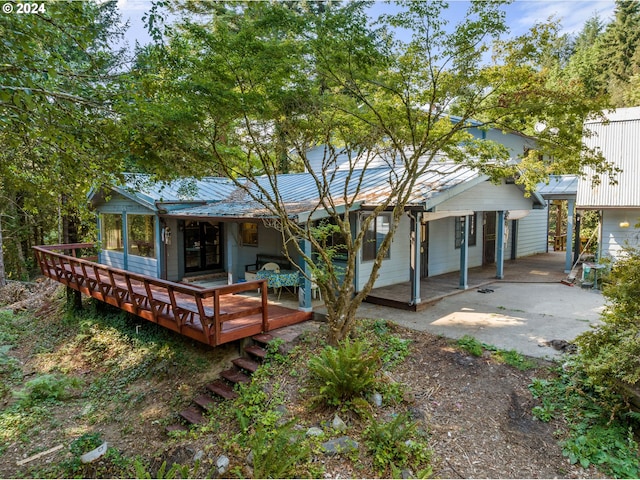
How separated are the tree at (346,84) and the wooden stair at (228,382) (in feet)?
4.55

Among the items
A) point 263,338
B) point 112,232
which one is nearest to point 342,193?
point 263,338

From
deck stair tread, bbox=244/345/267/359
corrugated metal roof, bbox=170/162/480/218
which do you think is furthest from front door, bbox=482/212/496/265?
deck stair tread, bbox=244/345/267/359

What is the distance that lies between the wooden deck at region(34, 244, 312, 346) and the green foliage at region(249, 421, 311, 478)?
2186 millimetres

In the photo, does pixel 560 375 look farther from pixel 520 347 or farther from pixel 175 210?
pixel 175 210

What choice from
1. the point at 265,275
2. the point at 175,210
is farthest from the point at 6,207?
the point at 265,275

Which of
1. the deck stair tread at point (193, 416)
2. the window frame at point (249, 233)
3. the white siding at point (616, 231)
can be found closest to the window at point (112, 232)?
the window frame at point (249, 233)

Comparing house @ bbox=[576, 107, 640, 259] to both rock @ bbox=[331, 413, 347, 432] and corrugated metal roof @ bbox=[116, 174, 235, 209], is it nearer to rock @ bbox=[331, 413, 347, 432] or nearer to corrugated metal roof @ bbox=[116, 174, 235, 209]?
rock @ bbox=[331, 413, 347, 432]

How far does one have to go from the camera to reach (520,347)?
641 cm

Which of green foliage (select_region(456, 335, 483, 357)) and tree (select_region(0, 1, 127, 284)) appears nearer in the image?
tree (select_region(0, 1, 127, 284))

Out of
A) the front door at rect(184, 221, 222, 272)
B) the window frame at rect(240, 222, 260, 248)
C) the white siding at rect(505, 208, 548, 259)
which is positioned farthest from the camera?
the white siding at rect(505, 208, 548, 259)

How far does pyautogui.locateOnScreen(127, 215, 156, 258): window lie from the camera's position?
1181cm

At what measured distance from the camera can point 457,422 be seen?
16.2ft

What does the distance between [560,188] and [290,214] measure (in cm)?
1113

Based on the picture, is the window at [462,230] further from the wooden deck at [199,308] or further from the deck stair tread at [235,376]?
the deck stair tread at [235,376]
